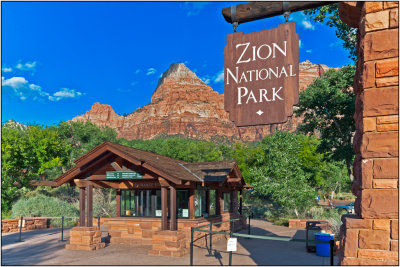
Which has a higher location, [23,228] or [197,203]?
[197,203]

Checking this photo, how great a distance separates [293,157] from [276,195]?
10.7ft

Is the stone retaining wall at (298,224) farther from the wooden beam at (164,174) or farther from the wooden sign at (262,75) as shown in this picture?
the wooden sign at (262,75)

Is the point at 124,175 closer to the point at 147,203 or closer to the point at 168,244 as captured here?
the point at 147,203

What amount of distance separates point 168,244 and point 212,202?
570cm

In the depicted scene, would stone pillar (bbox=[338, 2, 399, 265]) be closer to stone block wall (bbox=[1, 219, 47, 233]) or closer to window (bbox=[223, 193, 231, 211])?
window (bbox=[223, 193, 231, 211])

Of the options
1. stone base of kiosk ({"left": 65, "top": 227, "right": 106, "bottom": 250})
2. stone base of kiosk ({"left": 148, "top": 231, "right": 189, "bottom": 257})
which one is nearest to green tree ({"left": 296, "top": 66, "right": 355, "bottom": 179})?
stone base of kiosk ({"left": 148, "top": 231, "right": 189, "bottom": 257})

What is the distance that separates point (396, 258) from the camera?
4.25 meters

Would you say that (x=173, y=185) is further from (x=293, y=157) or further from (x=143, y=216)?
(x=293, y=157)

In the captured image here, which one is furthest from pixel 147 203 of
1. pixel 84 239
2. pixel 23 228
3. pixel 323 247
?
pixel 23 228

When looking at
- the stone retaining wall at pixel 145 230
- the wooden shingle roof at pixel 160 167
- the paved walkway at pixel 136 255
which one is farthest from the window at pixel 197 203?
the paved walkway at pixel 136 255

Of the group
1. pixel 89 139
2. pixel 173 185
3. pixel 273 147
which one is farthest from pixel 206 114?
pixel 173 185

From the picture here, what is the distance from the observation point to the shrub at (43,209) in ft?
70.4

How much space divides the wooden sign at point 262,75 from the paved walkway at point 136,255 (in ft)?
24.6

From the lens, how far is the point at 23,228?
1942 centimetres
